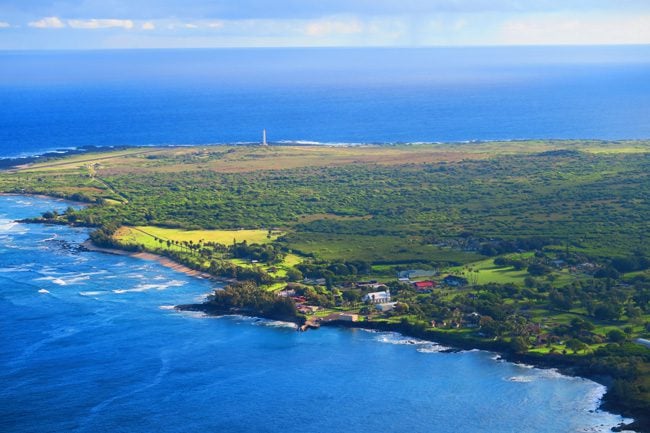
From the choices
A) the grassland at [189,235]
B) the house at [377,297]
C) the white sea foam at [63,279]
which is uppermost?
the grassland at [189,235]

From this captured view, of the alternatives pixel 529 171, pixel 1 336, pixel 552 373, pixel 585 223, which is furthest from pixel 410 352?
pixel 529 171

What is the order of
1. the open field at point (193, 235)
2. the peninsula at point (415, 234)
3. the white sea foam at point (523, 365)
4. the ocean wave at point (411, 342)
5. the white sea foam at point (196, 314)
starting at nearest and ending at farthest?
the white sea foam at point (523, 365) < the ocean wave at point (411, 342) < the peninsula at point (415, 234) < the white sea foam at point (196, 314) < the open field at point (193, 235)

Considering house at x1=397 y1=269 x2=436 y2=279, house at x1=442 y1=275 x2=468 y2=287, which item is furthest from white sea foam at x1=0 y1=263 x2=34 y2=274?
house at x1=442 y1=275 x2=468 y2=287

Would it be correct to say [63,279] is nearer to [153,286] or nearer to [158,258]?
[153,286]

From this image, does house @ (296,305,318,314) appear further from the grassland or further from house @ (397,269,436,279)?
the grassland

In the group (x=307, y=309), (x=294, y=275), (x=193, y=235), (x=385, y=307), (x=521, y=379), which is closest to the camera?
(x=521, y=379)

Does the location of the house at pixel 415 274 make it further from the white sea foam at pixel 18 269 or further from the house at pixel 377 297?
the white sea foam at pixel 18 269

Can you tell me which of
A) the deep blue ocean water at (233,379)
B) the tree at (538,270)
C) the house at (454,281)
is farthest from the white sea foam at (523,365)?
the tree at (538,270)

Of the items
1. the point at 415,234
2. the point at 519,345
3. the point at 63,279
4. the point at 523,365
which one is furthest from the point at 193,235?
the point at 523,365
